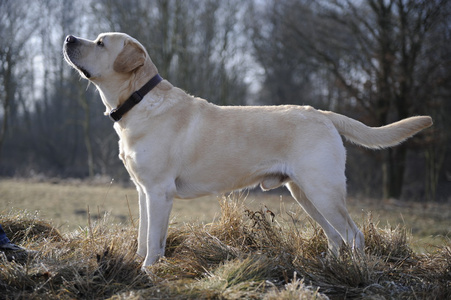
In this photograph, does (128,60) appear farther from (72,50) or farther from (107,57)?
(72,50)

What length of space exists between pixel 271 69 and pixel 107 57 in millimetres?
21544

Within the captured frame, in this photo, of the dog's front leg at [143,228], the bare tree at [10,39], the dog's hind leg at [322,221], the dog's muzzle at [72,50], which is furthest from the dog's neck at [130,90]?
the bare tree at [10,39]

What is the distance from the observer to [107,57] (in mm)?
3674

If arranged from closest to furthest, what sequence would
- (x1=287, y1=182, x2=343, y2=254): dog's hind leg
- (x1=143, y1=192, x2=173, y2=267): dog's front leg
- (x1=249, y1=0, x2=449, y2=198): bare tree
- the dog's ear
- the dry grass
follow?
the dry grass → (x1=143, y1=192, x2=173, y2=267): dog's front leg → the dog's ear → (x1=287, y1=182, x2=343, y2=254): dog's hind leg → (x1=249, y1=0, x2=449, y2=198): bare tree

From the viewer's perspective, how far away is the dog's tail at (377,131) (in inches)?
143

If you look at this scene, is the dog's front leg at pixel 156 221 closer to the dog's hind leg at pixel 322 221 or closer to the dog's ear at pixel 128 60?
the dog's ear at pixel 128 60

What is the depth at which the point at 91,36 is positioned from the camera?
19.0m

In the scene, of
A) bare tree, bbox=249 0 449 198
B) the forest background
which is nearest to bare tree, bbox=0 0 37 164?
the forest background

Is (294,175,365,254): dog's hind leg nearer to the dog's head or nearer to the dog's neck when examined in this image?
the dog's neck

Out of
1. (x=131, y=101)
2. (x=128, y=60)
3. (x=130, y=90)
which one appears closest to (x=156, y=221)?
(x=131, y=101)

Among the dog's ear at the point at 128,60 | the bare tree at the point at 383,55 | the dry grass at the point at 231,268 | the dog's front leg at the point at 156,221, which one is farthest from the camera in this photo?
the bare tree at the point at 383,55

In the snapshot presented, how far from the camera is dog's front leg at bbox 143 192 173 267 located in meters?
3.39

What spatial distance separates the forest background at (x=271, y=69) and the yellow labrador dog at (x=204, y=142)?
7.37 metres

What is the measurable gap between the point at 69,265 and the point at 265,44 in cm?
2226
